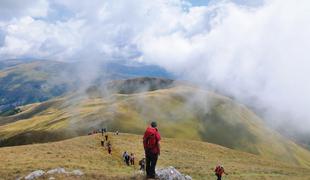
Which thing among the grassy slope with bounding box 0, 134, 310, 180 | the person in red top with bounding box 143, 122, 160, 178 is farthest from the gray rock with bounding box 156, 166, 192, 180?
the person in red top with bounding box 143, 122, 160, 178

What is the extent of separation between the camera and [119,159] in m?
65.5

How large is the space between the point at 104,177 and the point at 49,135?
12459 centimetres

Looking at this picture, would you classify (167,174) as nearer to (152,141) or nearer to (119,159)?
(152,141)

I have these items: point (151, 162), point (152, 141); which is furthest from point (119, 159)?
point (152, 141)

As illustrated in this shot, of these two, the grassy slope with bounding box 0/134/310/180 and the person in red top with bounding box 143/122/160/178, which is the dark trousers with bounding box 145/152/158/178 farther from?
the grassy slope with bounding box 0/134/310/180

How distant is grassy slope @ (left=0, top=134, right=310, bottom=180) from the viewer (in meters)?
49.9

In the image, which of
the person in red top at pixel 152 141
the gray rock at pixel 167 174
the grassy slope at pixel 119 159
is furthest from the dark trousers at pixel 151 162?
the grassy slope at pixel 119 159

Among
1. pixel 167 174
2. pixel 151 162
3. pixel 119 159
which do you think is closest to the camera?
pixel 151 162

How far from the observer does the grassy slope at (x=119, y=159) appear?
4994 cm

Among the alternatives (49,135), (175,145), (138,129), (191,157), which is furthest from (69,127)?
(191,157)

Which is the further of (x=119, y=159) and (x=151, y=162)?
(x=119, y=159)

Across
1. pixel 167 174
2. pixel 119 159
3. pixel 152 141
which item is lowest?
pixel 167 174

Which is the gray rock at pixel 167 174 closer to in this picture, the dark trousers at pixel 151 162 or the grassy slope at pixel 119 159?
the dark trousers at pixel 151 162

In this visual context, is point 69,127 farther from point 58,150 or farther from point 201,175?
point 201,175
